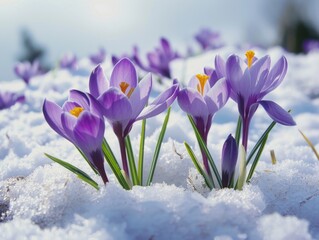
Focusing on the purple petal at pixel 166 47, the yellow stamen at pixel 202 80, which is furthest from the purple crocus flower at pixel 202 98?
the purple petal at pixel 166 47

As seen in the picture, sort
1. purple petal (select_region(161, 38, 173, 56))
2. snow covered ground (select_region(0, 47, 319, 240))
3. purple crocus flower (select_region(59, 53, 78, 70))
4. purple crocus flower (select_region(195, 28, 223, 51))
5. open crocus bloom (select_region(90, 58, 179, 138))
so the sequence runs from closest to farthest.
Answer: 1. snow covered ground (select_region(0, 47, 319, 240))
2. open crocus bloom (select_region(90, 58, 179, 138))
3. purple petal (select_region(161, 38, 173, 56))
4. purple crocus flower (select_region(59, 53, 78, 70))
5. purple crocus flower (select_region(195, 28, 223, 51))

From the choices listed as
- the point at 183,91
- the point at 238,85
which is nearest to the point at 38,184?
the point at 183,91

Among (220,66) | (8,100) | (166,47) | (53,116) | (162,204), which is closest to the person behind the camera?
(162,204)

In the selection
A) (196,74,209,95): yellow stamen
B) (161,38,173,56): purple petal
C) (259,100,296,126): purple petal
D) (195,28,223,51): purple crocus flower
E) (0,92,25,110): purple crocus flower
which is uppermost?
(196,74,209,95): yellow stamen

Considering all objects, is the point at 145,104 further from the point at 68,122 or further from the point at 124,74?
the point at 68,122

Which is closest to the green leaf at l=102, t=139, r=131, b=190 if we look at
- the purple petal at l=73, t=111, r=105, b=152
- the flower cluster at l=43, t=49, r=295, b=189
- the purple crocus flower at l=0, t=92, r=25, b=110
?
the flower cluster at l=43, t=49, r=295, b=189

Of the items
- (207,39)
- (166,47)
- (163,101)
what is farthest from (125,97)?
(207,39)

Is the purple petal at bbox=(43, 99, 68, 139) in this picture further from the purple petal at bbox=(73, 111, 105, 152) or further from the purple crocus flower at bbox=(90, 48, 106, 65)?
the purple crocus flower at bbox=(90, 48, 106, 65)
